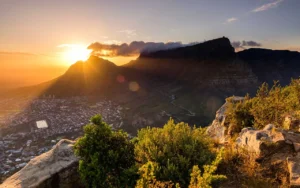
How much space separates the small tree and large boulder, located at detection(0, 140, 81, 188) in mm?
2022

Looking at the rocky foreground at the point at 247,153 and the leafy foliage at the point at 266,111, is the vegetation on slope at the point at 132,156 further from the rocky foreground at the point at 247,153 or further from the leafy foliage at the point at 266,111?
the leafy foliage at the point at 266,111

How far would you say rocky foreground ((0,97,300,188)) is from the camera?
8.45 metres

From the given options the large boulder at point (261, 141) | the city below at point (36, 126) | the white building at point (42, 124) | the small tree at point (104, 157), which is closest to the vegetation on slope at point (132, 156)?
the small tree at point (104, 157)

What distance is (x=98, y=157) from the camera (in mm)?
9641

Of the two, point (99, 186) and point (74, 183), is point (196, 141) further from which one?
point (74, 183)

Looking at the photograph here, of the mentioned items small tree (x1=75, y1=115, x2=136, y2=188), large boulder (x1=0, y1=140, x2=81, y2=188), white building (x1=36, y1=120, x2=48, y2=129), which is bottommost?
white building (x1=36, y1=120, x2=48, y2=129)

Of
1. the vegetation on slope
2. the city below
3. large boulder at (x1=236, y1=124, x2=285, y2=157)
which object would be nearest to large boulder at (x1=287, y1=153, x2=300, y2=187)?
large boulder at (x1=236, y1=124, x2=285, y2=157)

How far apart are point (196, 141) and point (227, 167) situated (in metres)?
1.92

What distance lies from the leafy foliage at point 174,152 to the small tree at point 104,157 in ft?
2.82

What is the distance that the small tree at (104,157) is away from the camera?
9.44 metres

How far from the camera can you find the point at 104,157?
9.73 m

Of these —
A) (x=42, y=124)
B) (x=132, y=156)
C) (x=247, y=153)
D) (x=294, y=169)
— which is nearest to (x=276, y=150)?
(x=247, y=153)

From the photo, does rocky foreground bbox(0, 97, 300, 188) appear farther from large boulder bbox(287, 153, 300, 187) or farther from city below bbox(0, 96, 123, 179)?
city below bbox(0, 96, 123, 179)

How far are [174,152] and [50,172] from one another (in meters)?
6.68
